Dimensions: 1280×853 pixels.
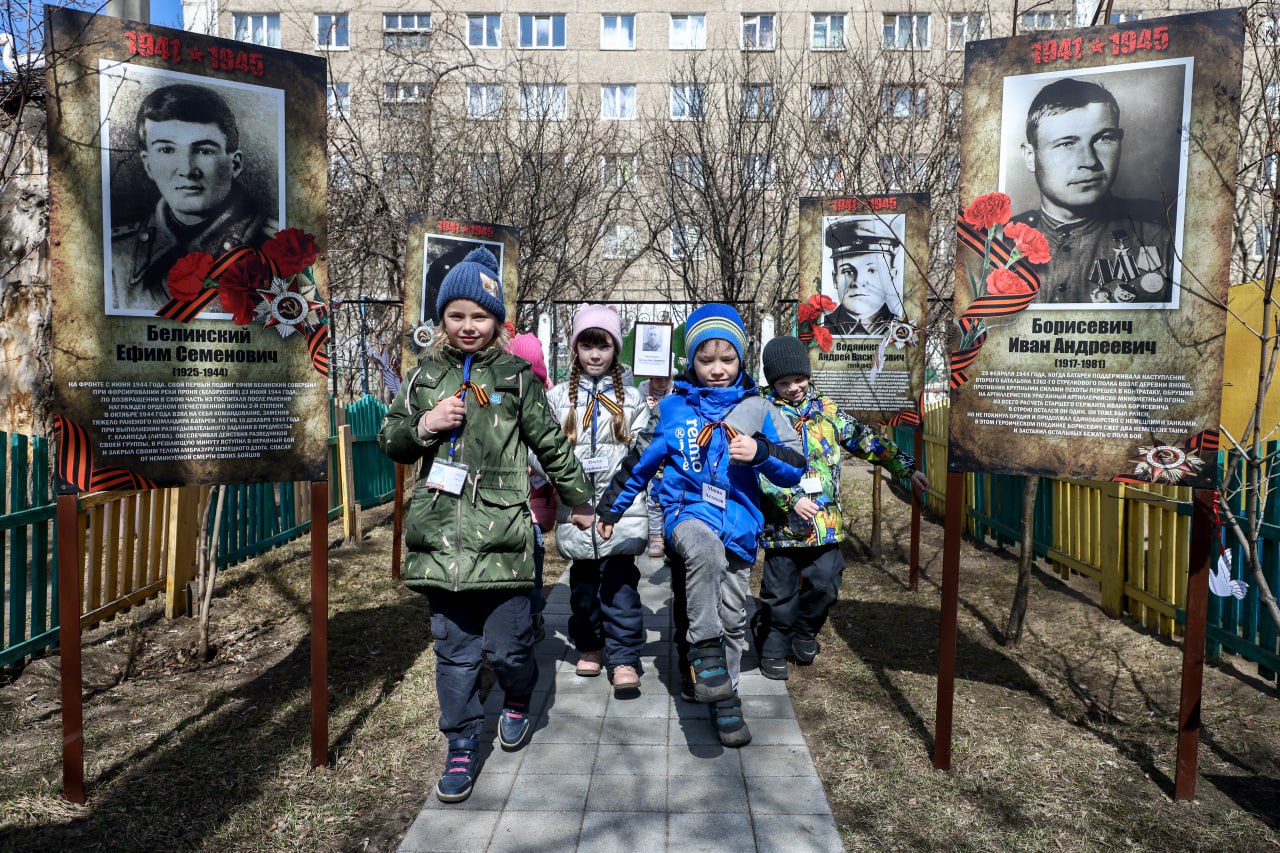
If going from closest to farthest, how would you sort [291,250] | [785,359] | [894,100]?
[291,250] → [785,359] → [894,100]

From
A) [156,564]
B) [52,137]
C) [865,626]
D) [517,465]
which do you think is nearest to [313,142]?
[52,137]

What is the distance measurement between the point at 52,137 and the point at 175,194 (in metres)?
0.42

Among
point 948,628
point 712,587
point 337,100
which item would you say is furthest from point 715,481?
point 337,100

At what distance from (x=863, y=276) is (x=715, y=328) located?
3635mm

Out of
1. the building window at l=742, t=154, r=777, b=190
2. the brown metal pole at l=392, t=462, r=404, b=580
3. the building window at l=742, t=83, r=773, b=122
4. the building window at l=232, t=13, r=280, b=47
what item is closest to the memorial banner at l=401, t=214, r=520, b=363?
the brown metal pole at l=392, t=462, r=404, b=580

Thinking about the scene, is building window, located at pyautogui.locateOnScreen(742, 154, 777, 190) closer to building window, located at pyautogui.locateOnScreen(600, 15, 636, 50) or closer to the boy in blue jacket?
the boy in blue jacket

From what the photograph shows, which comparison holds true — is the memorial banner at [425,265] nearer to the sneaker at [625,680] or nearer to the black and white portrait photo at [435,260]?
the black and white portrait photo at [435,260]

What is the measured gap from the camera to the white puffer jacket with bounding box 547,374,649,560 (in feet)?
13.8

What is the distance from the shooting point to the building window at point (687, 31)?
1044 inches

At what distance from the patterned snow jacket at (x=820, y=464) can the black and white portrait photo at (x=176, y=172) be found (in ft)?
9.35

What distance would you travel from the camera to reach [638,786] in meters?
3.26

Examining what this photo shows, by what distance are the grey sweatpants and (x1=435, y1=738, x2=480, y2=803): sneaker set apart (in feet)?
3.20

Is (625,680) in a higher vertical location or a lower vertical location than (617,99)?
lower

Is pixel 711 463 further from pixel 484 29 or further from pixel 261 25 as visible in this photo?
pixel 261 25
